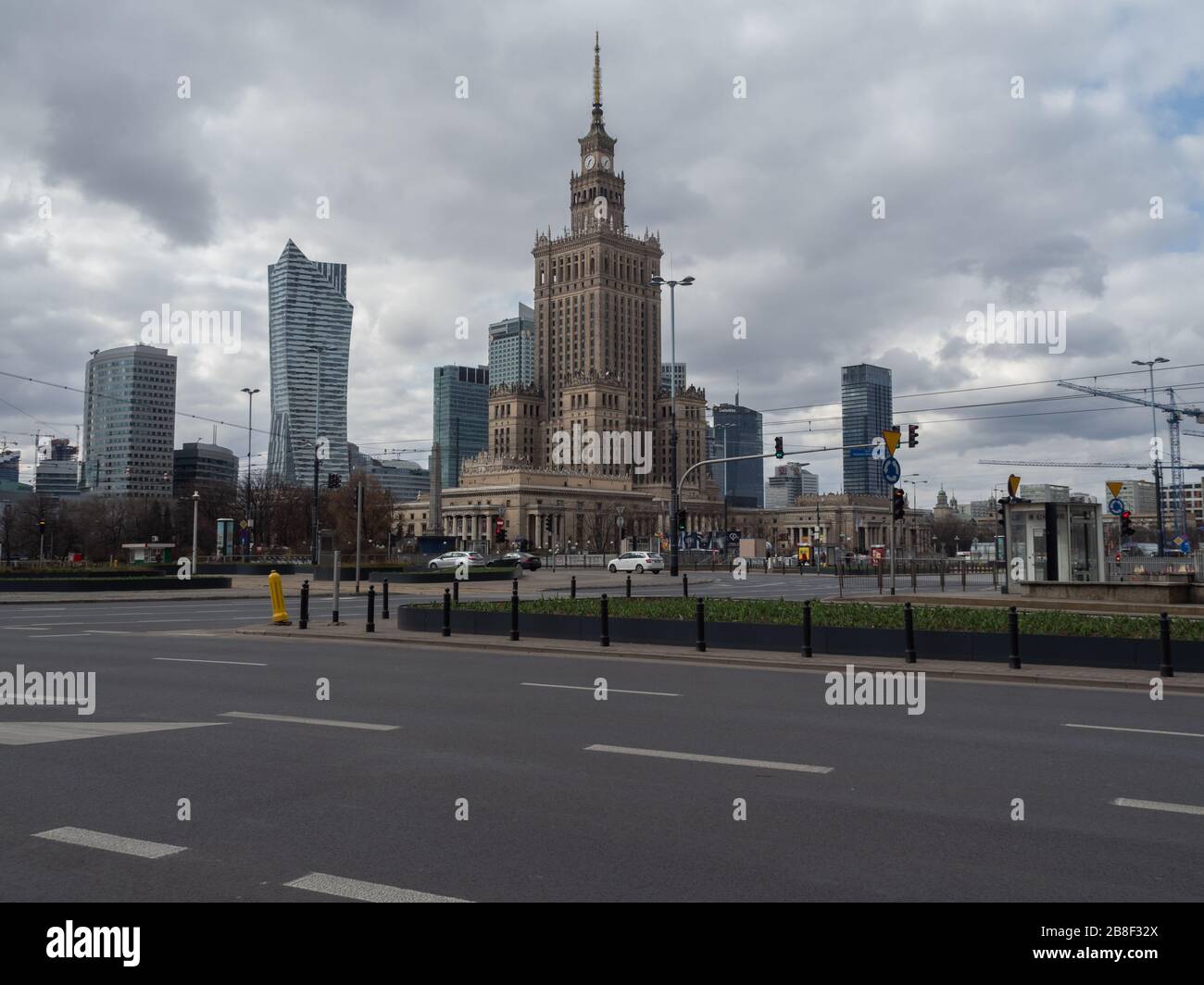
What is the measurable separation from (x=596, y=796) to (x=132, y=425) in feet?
474

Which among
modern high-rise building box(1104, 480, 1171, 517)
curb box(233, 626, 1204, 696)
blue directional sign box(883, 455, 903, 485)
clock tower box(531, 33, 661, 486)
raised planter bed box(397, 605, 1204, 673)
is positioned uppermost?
clock tower box(531, 33, 661, 486)

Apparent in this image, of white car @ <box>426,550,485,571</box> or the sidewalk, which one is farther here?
white car @ <box>426,550,485,571</box>

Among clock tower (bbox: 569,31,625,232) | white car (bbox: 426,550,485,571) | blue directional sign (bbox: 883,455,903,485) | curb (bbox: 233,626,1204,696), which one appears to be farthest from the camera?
clock tower (bbox: 569,31,625,232)

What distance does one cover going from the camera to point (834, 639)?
16938 millimetres

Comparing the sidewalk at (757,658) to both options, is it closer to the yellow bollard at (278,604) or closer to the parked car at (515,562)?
the yellow bollard at (278,604)

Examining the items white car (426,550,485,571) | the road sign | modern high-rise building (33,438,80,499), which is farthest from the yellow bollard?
modern high-rise building (33,438,80,499)

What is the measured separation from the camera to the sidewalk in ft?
45.9

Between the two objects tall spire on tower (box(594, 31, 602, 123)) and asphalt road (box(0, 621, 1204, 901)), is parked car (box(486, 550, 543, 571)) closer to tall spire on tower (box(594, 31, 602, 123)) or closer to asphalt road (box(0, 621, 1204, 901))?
asphalt road (box(0, 621, 1204, 901))

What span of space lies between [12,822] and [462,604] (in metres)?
15.8

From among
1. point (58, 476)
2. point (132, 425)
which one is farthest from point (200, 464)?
point (58, 476)

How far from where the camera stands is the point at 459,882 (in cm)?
522
